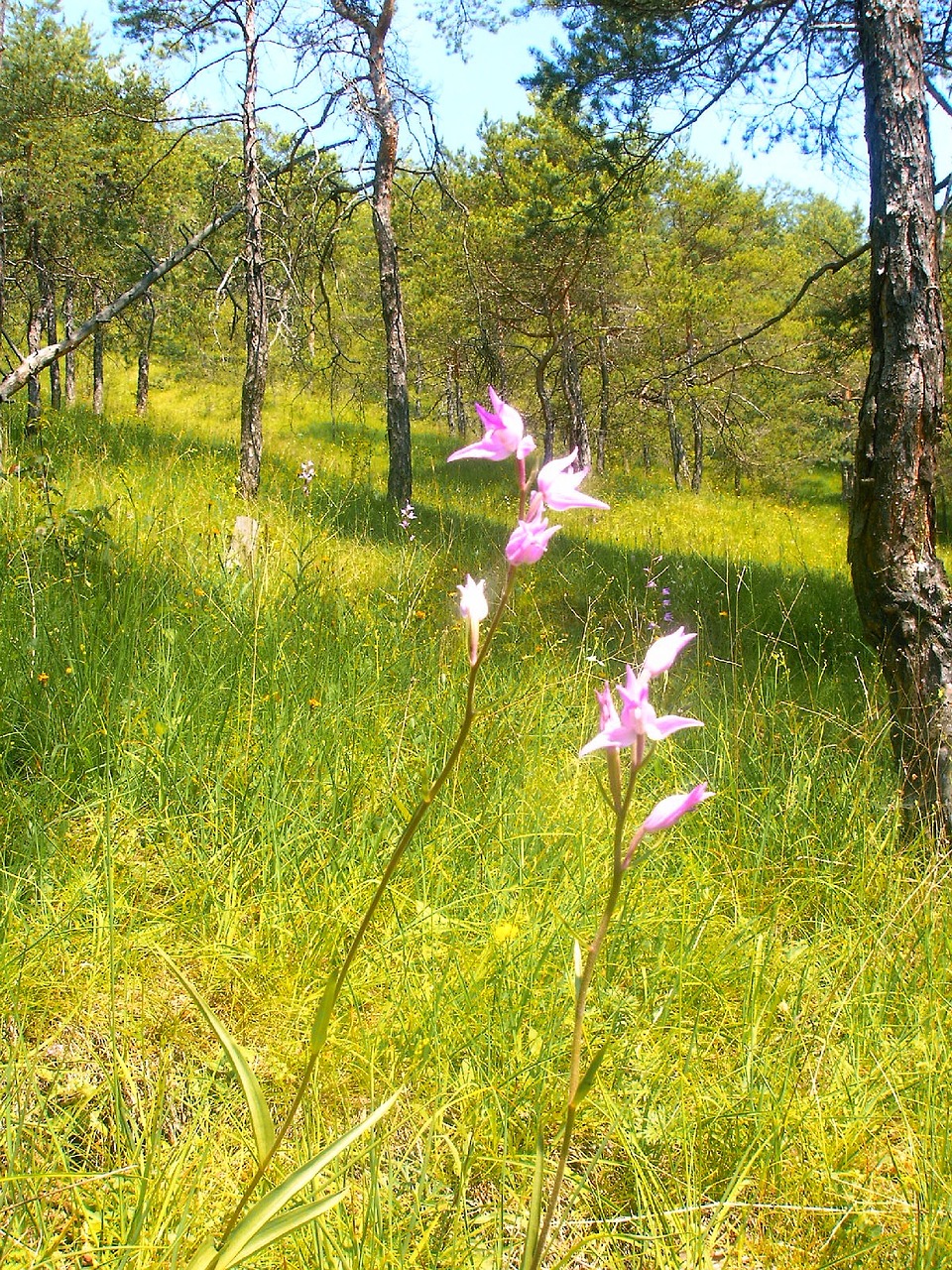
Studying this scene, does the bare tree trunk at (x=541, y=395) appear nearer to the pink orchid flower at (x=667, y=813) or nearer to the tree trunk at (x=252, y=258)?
the pink orchid flower at (x=667, y=813)

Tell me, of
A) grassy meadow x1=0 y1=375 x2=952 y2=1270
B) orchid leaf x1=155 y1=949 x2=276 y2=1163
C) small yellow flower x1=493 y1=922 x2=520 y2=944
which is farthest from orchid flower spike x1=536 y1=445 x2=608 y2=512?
small yellow flower x1=493 y1=922 x2=520 y2=944

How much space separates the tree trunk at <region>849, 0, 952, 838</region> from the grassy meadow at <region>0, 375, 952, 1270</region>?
0.32 meters

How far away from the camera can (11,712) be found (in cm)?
195

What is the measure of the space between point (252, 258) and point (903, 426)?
4.98 metres

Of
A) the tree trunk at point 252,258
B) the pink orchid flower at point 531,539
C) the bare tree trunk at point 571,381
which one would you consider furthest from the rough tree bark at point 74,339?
the bare tree trunk at point 571,381

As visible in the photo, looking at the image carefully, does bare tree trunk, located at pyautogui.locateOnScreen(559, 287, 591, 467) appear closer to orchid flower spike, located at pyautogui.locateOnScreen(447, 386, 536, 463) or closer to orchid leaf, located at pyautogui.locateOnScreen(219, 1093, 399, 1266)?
orchid flower spike, located at pyautogui.locateOnScreen(447, 386, 536, 463)

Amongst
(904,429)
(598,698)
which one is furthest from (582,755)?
(904,429)

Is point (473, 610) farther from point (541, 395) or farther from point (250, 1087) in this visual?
point (541, 395)

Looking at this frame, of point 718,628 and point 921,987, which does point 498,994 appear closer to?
point 921,987

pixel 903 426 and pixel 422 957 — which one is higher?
pixel 903 426

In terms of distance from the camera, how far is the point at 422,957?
5.13 ft

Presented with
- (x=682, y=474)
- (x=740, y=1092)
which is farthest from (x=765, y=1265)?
(x=682, y=474)

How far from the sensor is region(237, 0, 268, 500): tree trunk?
19.5ft

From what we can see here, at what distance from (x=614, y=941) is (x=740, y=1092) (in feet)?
1.18
